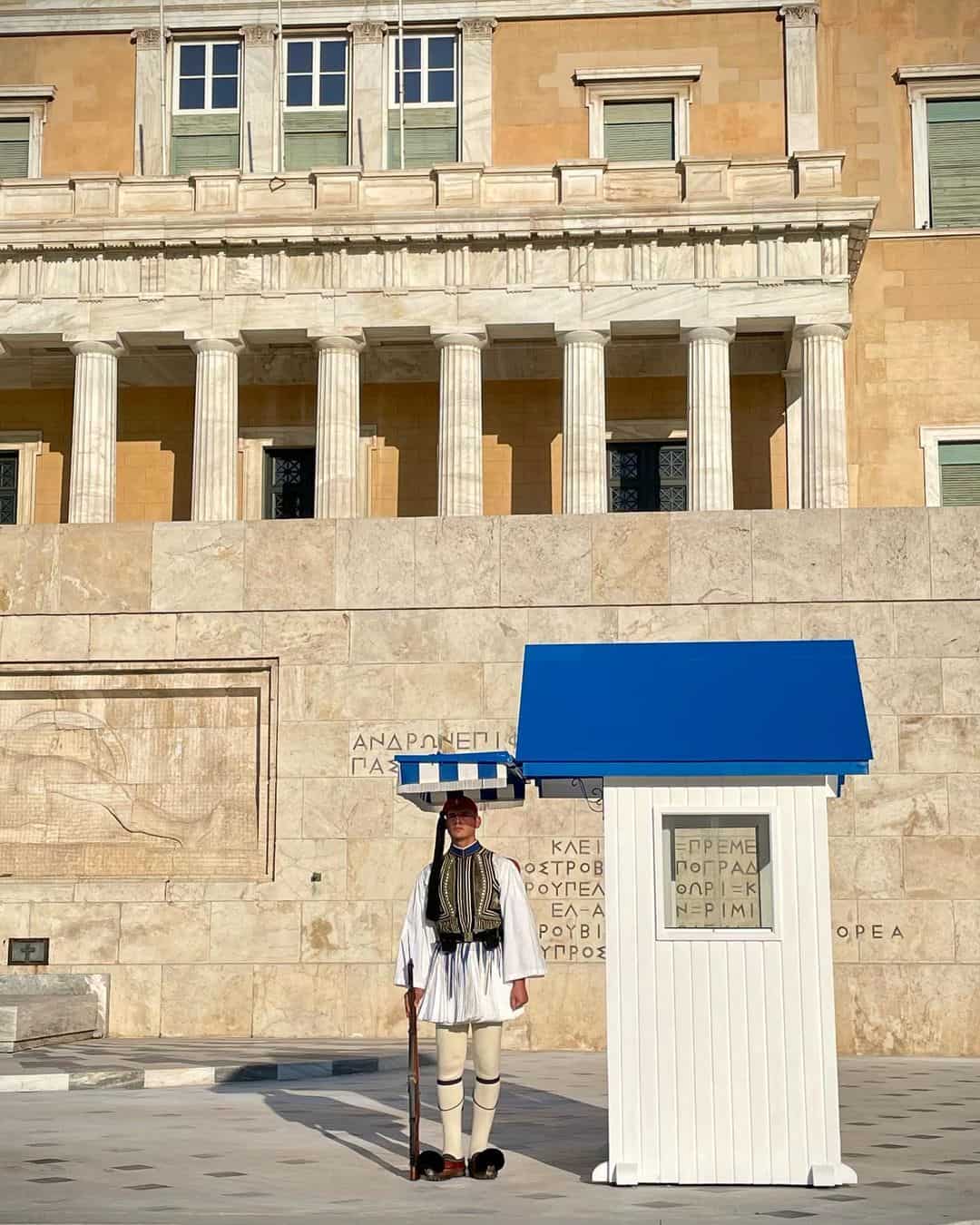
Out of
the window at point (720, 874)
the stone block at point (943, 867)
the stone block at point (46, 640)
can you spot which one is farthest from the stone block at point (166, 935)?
the window at point (720, 874)

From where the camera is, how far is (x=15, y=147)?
44125 mm

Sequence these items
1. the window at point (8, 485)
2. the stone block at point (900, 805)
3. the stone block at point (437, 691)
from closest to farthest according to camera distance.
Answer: the stone block at point (900, 805)
the stone block at point (437, 691)
the window at point (8, 485)

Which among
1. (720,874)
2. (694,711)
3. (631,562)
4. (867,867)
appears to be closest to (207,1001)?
(631,562)

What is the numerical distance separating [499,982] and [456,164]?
101 ft

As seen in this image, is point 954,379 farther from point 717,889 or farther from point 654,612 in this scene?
point 717,889

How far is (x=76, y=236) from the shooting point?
39.6m

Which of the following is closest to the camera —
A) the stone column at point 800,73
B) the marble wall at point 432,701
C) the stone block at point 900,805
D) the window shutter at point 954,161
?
the marble wall at point 432,701

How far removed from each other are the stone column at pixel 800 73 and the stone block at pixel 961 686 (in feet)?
73.8

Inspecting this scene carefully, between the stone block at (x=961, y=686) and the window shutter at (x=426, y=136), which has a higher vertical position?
the window shutter at (x=426, y=136)

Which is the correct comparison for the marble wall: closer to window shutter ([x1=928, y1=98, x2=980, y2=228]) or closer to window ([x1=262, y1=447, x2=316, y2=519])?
window ([x1=262, y1=447, x2=316, y2=519])

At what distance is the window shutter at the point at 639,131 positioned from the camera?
42.8m

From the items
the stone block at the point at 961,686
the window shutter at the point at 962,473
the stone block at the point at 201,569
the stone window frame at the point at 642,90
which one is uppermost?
the stone window frame at the point at 642,90

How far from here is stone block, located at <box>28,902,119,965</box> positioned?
23.0 m

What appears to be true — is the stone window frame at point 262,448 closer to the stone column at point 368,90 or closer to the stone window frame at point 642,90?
the stone column at point 368,90
